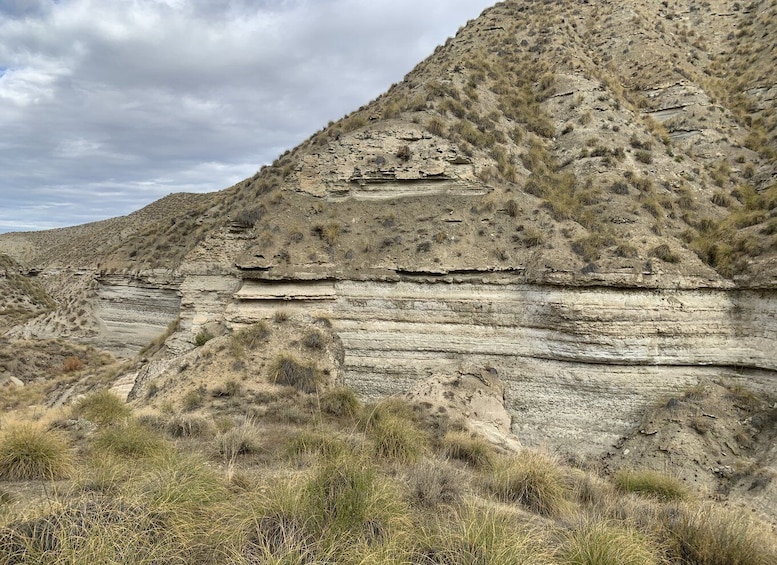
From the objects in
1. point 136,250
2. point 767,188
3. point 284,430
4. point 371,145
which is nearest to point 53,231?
point 136,250

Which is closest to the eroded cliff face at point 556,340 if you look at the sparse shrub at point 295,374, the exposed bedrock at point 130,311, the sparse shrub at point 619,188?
the sparse shrub at point 295,374

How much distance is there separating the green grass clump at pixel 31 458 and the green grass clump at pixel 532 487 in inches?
231

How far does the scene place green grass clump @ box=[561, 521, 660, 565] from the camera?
172 inches

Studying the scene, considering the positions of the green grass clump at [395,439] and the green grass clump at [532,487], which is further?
the green grass clump at [395,439]

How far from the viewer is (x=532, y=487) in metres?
6.80

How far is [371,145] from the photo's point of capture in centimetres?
1928

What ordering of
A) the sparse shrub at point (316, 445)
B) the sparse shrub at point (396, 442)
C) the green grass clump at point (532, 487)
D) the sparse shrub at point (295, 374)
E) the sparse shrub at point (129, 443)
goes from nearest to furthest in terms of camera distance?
the green grass clump at point (532, 487)
the sparse shrub at point (129, 443)
the sparse shrub at point (316, 445)
the sparse shrub at point (396, 442)
the sparse shrub at point (295, 374)

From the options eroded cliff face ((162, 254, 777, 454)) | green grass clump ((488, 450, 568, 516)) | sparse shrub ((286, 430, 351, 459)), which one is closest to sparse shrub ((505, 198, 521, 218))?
eroded cliff face ((162, 254, 777, 454))

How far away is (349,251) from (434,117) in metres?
A: 8.49

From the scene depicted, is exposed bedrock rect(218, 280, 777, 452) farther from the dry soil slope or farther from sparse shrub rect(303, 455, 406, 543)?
sparse shrub rect(303, 455, 406, 543)

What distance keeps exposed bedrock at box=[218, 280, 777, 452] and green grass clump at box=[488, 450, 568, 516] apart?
6968mm

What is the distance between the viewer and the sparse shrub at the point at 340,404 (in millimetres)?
11109

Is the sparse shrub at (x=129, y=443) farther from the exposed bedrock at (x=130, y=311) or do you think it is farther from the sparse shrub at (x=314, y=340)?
the exposed bedrock at (x=130, y=311)

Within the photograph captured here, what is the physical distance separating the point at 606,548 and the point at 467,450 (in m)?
4.79
